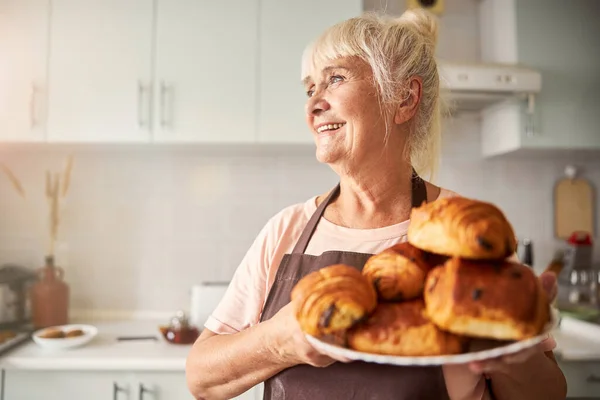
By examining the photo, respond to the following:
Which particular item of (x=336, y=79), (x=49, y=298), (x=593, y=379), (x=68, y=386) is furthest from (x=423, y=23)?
(x=49, y=298)

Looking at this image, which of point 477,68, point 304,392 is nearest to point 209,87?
point 477,68

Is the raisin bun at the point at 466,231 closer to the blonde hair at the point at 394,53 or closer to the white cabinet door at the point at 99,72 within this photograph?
the blonde hair at the point at 394,53

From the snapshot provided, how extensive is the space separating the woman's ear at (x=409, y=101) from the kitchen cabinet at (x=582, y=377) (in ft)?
4.27

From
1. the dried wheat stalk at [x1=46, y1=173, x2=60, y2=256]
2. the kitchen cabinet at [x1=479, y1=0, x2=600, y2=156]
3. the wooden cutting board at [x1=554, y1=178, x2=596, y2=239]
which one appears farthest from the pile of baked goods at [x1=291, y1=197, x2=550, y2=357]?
the wooden cutting board at [x1=554, y1=178, x2=596, y2=239]

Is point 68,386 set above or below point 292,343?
below

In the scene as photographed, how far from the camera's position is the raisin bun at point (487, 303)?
0.48 metres

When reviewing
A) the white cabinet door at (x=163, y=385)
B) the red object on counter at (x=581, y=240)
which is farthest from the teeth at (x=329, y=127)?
the red object on counter at (x=581, y=240)

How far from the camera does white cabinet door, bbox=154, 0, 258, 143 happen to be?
6.73 feet

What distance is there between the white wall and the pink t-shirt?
52.9 inches

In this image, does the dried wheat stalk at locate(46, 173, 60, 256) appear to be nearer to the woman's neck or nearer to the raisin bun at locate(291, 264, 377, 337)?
the woman's neck

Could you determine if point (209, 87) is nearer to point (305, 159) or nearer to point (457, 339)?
point (305, 159)

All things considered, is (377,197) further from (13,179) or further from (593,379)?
(13,179)

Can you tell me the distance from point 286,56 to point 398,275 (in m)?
1.69

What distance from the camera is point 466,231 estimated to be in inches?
19.9
